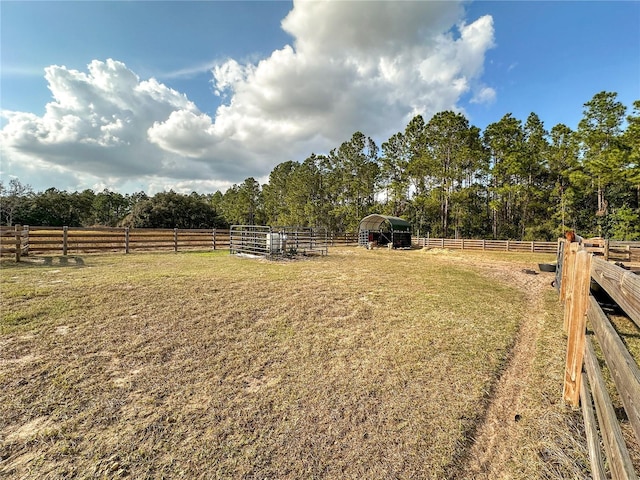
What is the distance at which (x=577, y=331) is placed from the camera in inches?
108

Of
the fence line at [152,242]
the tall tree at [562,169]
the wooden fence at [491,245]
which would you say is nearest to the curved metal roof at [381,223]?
the fence line at [152,242]

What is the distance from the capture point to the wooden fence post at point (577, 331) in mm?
2705

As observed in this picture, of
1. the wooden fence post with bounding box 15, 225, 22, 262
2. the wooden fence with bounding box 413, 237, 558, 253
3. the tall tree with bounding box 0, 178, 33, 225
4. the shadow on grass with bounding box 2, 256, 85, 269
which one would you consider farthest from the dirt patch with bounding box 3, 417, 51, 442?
the tall tree with bounding box 0, 178, 33, 225

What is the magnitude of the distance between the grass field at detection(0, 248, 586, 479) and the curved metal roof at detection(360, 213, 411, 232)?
628 inches

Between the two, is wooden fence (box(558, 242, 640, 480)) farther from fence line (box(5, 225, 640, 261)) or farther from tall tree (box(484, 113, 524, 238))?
tall tree (box(484, 113, 524, 238))

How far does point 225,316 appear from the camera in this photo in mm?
5016

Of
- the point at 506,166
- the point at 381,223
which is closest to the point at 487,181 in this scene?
the point at 506,166

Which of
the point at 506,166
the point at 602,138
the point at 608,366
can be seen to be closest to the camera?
the point at 608,366

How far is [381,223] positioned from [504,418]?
22.5 meters

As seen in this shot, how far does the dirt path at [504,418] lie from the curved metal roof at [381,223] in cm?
1700

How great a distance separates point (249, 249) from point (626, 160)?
24.9m

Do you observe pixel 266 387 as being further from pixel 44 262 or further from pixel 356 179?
pixel 356 179

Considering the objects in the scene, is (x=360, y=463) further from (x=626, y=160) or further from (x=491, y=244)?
(x=626, y=160)

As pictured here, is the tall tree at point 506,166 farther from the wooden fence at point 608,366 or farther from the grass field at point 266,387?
the wooden fence at point 608,366
